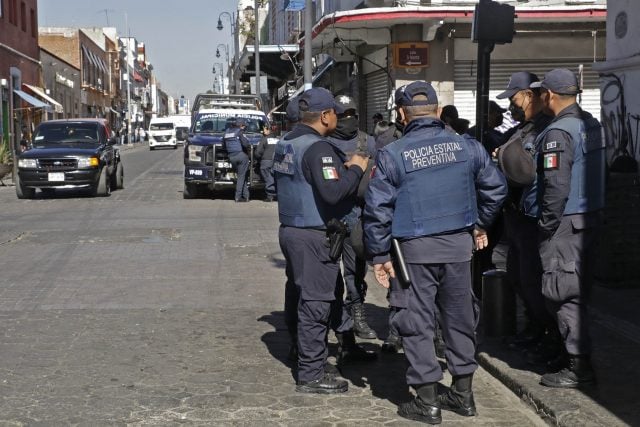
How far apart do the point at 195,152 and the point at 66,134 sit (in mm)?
3422

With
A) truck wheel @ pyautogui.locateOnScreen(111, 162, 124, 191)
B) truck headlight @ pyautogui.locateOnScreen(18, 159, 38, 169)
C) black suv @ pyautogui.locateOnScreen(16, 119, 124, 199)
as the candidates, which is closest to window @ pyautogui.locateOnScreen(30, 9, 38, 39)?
truck wheel @ pyautogui.locateOnScreen(111, 162, 124, 191)

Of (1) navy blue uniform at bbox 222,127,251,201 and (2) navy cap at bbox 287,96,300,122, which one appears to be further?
(1) navy blue uniform at bbox 222,127,251,201

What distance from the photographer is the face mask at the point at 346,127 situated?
7.02 metres

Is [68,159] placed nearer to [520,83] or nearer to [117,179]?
[117,179]

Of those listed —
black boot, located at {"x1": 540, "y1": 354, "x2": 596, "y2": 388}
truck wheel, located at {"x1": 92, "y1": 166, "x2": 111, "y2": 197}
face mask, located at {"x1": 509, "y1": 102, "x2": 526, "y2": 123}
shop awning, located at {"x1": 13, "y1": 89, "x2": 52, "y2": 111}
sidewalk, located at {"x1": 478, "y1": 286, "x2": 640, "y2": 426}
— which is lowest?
sidewalk, located at {"x1": 478, "y1": 286, "x2": 640, "y2": 426}

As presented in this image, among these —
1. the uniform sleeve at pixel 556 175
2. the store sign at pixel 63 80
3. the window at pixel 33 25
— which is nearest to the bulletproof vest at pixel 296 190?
the uniform sleeve at pixel 556 175

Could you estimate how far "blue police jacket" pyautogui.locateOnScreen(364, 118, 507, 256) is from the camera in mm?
5020

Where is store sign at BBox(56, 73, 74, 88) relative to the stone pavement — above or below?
above

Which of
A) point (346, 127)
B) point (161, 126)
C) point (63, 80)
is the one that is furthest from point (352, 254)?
point (161, 126)

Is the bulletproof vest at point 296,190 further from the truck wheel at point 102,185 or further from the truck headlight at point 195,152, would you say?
the truck wheel at point 102,185

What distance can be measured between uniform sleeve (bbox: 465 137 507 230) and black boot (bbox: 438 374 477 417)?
2.94ft

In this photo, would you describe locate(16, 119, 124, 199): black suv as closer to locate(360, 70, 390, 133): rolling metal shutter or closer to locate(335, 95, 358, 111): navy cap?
locate(360, 70, 390, 133): rolling metal shutter

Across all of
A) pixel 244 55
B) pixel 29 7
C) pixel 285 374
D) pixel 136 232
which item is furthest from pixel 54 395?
pixel 29 7

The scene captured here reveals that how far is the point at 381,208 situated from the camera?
16.5ft
